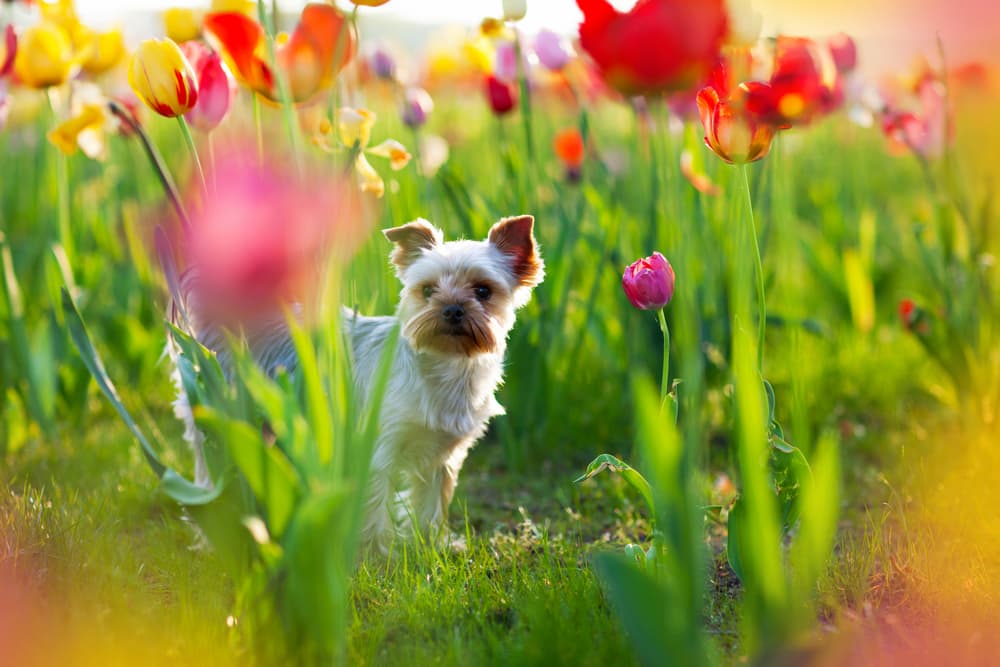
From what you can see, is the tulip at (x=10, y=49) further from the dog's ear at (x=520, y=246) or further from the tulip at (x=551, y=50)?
the tulip at (x=551, y=50)

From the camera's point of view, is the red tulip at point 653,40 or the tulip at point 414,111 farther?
the tulip at point 414,111

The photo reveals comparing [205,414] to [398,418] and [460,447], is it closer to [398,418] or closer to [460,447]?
[398,418]

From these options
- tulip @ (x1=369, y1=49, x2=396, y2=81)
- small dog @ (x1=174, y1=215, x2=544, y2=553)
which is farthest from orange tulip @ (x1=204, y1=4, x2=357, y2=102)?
tulip @ (x1=369, y1=49, x2=396, y2=81)

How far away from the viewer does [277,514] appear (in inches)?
72.1

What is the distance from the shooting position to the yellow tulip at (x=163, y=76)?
7.23ft

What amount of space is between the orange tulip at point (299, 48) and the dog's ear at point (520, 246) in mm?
850

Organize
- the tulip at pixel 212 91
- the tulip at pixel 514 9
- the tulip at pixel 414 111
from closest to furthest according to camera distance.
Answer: the tulip at pixel 212 91 < the tulip at pixel 514 9 < the tulip at pixel 414 111

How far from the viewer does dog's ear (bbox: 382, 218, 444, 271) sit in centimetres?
298

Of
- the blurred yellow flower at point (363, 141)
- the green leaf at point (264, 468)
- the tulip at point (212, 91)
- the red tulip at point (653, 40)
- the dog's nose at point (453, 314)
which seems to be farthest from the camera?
the dog's nose at point (453, 314)

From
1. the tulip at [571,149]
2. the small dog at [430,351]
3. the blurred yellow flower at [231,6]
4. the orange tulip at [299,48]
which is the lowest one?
the small dog at [430,351]

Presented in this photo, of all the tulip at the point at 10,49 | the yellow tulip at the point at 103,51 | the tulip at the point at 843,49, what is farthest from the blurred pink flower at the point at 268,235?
the tulip at the point at 843,49

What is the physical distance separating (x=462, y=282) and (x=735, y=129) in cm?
107

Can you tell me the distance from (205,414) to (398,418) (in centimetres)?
128

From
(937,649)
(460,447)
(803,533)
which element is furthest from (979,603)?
(460,447)
